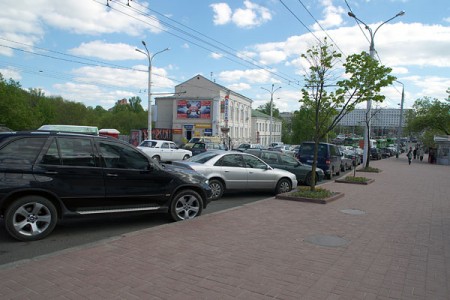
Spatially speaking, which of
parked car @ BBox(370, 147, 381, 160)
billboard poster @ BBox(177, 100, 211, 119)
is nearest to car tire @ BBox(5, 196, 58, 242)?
parked car @ BBox(370, 147, 381, 160)

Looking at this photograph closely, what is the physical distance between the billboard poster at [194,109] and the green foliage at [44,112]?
21.9m

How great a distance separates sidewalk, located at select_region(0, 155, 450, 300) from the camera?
3922 millimetres

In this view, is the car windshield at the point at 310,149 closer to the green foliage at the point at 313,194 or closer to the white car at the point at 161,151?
the green foliage at the point at 313,194

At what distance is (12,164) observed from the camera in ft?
18.5

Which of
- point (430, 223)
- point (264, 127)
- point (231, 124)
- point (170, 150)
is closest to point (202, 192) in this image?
point (430, 223)

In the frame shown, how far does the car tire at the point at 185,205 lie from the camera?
23.8 ft

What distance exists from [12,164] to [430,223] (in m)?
8.15

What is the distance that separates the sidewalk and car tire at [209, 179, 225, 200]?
2.78 meters

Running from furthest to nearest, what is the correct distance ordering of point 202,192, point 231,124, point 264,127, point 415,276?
point 264,127
point 231,124
point 202,192
point 415,276

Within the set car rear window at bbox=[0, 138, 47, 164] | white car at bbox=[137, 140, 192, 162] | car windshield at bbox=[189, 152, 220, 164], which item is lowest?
white car at bbox=[137, 140, 192, 162]

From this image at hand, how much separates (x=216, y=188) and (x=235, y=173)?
751 mm

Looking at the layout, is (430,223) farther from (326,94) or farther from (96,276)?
(96,276)

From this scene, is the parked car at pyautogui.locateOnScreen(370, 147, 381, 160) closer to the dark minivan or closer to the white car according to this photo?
the white car

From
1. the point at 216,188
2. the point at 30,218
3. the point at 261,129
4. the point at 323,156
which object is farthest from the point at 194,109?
the point at 30,218
